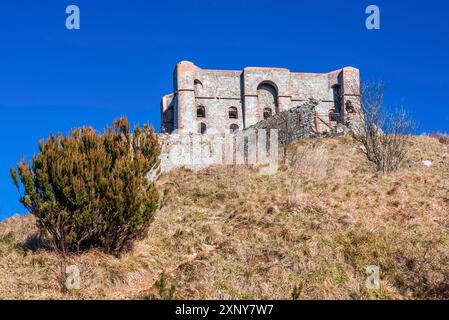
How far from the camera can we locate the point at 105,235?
11.4 metres

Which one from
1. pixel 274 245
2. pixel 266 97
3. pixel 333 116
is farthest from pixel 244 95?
pixel 274 245

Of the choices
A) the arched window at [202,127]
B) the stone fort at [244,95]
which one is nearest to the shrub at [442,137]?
the stone fort at [244,95]

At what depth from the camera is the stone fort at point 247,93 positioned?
36906 mm

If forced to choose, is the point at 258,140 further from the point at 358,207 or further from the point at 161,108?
the point at 161,108

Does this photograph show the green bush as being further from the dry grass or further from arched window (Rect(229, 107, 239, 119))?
arched window (Rect(229, 107, 239, 119))

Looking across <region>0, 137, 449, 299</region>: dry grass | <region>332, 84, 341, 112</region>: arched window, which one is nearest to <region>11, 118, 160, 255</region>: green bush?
<region>0, 137, 449, 299</region>: dry grass

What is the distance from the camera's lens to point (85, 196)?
36.0 feet

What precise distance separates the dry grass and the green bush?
51 cm

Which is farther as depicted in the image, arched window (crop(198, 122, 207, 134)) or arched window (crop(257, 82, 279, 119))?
arched window (crop(257, 82, 279, 119))

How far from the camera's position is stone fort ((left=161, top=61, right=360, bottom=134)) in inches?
1453

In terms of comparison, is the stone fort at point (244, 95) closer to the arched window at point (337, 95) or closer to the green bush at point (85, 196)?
the arched window at point (337, 95)
